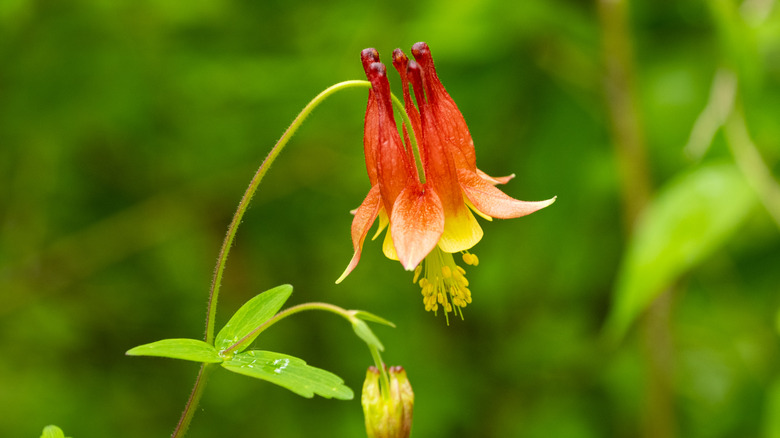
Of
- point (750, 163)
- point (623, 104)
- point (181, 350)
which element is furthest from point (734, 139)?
point (181, 350)

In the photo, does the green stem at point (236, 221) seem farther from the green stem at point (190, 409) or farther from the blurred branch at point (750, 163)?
the blurred branch at point (750, 163)

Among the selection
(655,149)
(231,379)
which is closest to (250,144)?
(231,379)

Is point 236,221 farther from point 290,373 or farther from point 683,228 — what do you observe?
point 683,228

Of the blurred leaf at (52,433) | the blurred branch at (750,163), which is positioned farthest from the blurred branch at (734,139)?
the blurred leaf at (52,433)

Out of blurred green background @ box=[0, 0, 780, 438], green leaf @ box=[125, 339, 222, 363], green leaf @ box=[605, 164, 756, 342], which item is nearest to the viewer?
green leaf @ box=[125, 339, 222, 363]

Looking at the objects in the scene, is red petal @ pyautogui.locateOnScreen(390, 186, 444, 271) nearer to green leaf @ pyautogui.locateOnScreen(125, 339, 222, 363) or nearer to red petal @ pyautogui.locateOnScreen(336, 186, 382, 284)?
red petal @ pyautogui.locateOnScreen(336, 186, 382, 284)

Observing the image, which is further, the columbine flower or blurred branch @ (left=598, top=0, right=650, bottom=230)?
blurred branch @ (left=598, top=0, right=650, bottom=230)

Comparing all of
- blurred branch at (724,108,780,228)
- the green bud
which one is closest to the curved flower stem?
the green bud
